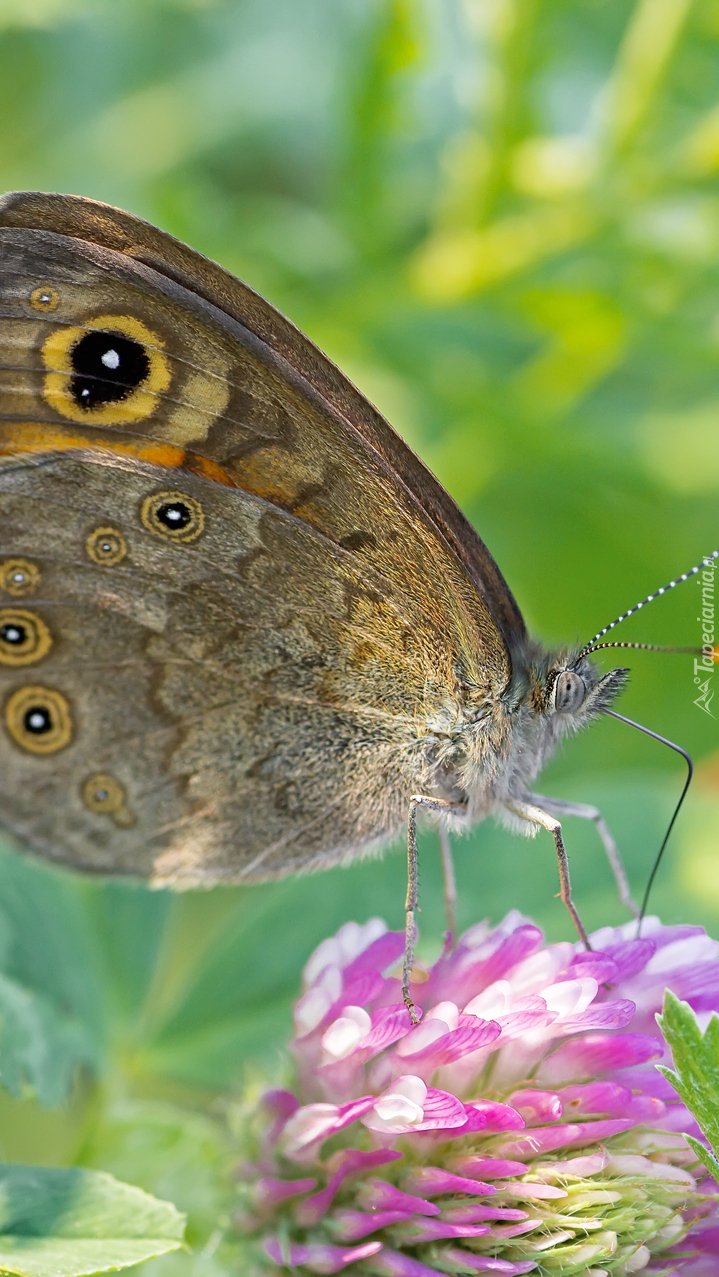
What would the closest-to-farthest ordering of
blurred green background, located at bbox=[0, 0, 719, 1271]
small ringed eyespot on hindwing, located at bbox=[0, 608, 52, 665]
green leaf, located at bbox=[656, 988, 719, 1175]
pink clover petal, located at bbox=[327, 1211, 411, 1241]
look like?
green leaf, located at bbox=[656, 988, 719, 1175]
pink clover petal, located at bbox=[327, 1211, 411, 1241]
small ringed eyespot on hindwing, located at bbox=[0, 608, 52, 665]
blurred green background, located at bbox=[0, 0, 719, 1271]

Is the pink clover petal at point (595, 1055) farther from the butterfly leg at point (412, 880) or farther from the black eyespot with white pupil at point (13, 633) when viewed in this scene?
the black eyespot with white pupil at point (13, 633)

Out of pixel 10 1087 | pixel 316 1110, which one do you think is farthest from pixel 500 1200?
pixel 10 1087

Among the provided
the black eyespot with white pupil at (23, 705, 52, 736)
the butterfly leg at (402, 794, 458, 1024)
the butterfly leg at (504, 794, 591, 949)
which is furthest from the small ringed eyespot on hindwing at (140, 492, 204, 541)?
the butterfly leg at (504, 794, 591, 949)

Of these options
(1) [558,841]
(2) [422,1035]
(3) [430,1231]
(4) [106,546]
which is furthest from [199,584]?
(3) [430,1231]

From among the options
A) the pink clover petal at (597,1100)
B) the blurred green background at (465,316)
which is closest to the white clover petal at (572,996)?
the pink clover petal at (597,1100)

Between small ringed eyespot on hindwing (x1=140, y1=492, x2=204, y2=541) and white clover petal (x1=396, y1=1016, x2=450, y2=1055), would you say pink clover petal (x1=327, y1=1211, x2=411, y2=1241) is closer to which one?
white clover petal (x1=396, y1=1016, x2=450, y2=1055)

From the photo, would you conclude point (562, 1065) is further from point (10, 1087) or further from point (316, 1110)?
point (10, 1087)

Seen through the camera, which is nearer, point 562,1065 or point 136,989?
point 562,1065
